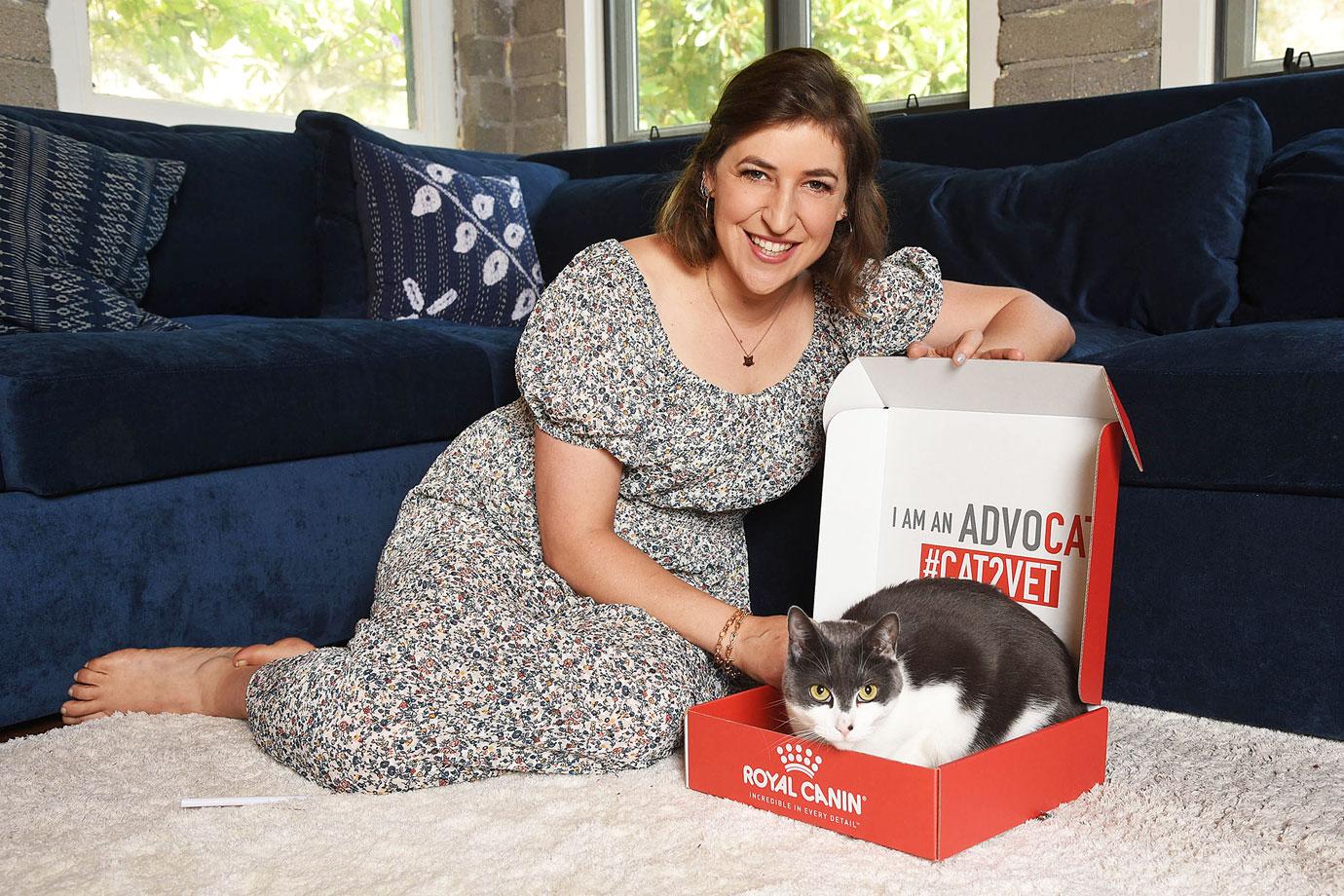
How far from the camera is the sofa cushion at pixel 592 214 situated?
282cm

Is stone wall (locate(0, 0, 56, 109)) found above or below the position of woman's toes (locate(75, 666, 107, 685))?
above

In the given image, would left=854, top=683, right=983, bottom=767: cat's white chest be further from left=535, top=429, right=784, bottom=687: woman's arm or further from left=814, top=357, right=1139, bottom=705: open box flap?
left=535, top=429, right=784, bottom=687: woman's arm

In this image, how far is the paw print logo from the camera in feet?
4.01

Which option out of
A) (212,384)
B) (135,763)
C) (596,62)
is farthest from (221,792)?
(596,62)

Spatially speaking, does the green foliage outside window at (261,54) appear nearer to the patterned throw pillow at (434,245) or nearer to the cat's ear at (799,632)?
the patterned throw pillow at (434,245)

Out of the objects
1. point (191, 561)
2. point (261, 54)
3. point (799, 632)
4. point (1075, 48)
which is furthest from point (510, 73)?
point (799, 632)

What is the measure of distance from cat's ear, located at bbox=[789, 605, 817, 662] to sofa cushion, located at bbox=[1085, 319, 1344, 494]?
64 cm

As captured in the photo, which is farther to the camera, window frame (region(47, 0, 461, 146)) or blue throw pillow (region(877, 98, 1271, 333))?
window frame (region(47, 0, 461, 146))

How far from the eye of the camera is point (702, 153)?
1.60 metres

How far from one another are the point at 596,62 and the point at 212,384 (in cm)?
300

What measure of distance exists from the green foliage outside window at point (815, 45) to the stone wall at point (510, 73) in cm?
33

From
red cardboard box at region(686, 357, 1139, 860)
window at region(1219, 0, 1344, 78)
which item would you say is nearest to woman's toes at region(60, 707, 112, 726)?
red cardboard box at region(686, 357, 1139, 860)

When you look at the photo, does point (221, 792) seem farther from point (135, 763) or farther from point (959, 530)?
point (959, 530)

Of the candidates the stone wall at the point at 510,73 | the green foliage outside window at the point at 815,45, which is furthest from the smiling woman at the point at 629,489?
the stone wall at the point at 510,73
